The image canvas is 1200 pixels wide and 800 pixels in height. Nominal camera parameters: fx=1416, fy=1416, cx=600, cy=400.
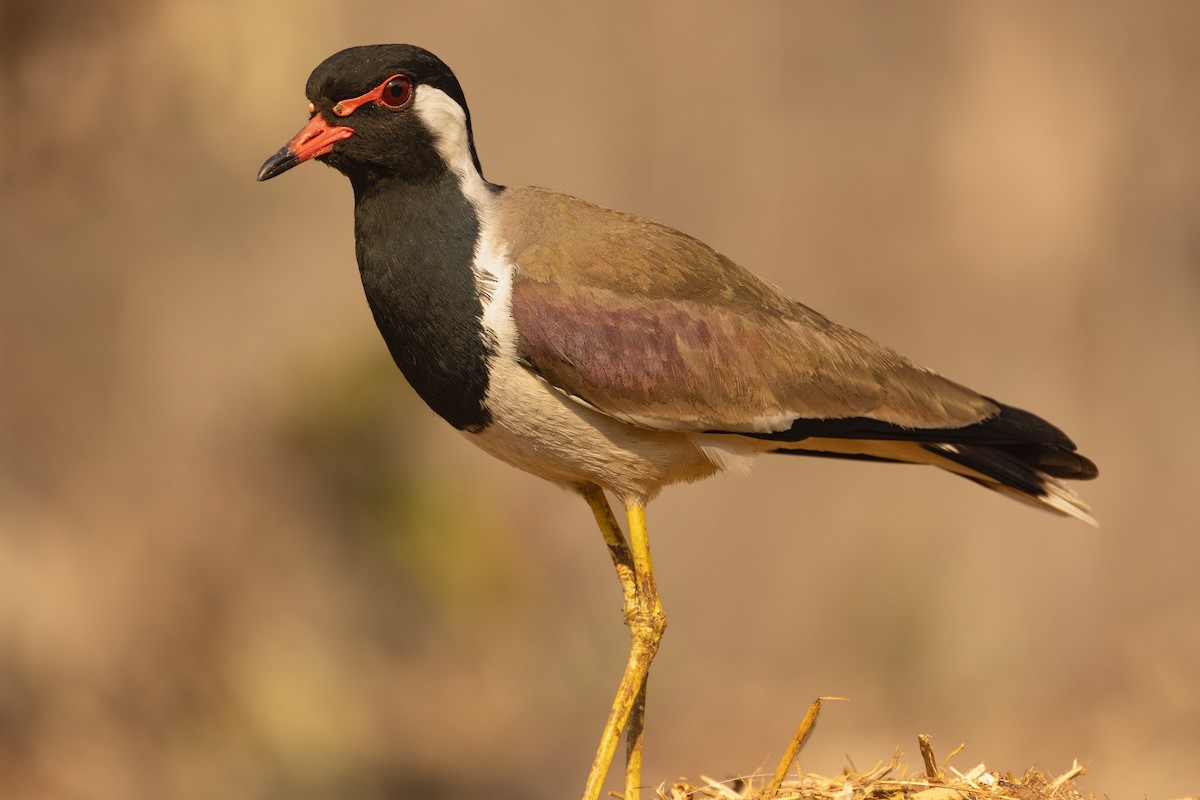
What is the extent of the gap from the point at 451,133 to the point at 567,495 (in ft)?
17.5

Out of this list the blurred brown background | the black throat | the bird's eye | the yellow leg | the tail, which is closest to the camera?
the black throat

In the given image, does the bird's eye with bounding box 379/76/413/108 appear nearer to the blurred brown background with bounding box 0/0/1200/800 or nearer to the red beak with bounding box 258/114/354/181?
the red beak with bounding box 258/114/354/181

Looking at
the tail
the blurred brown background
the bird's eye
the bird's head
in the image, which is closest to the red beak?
the bird's head

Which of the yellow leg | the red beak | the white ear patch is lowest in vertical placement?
the yellow leg

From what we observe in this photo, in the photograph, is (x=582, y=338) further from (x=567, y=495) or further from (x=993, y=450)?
(x=567, y=495)

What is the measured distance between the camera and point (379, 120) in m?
4.10

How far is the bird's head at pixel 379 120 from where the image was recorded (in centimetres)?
407

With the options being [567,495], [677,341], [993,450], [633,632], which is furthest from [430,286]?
[567,495]

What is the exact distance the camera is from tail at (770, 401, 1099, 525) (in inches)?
173

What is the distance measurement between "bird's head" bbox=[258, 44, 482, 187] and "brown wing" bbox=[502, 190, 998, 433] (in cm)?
30

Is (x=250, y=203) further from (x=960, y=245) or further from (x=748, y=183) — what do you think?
(x=960, y=245)

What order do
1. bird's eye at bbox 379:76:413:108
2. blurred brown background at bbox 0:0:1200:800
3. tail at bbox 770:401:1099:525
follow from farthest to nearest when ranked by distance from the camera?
blurred brown background at bbox 0:0:1200:800, tail at bbox 770:401:1099:525, bird's eye at bbox 379:76:413:108

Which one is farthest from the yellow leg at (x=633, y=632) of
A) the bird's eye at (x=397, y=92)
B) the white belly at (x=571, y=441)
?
the bird's eye at (x=397, y=92)

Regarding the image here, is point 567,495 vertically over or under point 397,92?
over
